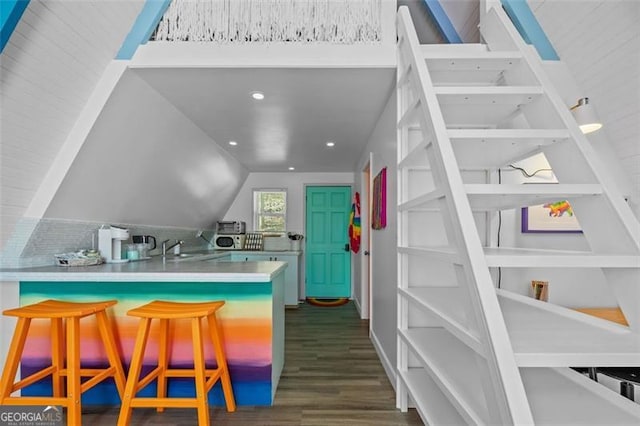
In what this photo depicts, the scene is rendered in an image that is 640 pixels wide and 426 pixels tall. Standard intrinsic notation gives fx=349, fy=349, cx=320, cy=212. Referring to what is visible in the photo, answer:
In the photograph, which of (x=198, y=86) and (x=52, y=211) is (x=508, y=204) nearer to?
(x=198, y=86)

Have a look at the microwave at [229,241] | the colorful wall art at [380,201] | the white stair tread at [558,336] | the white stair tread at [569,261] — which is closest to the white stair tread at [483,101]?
the white stair tread at [569,261]

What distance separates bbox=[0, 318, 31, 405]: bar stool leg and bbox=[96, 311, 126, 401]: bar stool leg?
1.14ft

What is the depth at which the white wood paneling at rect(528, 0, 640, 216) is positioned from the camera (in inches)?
59.4

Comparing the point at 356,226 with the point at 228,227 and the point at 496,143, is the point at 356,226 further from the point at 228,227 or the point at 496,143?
the point at 496,143

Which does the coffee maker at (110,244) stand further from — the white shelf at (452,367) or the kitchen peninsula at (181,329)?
the white shelf at (452,367)

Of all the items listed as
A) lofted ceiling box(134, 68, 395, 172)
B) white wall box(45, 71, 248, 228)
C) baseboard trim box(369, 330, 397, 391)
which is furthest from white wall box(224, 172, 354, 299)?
baseboard trim box(369, 330, 397, 391)

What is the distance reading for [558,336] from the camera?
110 centimetres

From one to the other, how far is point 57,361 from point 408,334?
2130mm

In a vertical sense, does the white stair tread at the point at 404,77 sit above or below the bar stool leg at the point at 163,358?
above

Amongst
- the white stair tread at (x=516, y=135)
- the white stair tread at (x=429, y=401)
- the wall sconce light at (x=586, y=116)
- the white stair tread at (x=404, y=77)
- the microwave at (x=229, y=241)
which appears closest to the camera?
the white stair tread at (x=516, y=135)

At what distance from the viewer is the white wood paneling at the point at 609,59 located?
1508 millimetres

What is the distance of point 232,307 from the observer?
7.39 ft

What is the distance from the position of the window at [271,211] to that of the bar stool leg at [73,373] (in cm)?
416

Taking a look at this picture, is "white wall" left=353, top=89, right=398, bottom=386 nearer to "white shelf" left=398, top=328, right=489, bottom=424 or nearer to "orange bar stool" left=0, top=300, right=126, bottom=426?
"white shelf" left=398, top=328, right=489, bottom=424
